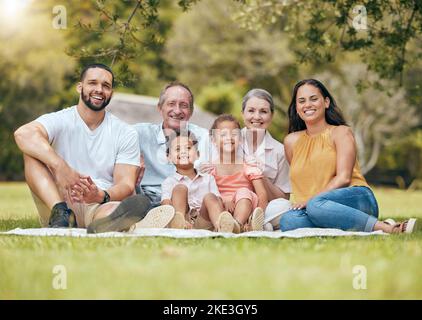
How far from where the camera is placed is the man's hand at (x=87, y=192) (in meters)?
5.77

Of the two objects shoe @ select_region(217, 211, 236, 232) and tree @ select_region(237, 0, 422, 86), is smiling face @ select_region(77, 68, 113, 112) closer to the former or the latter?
shoe @ select_region(217, 211, 236, 232)

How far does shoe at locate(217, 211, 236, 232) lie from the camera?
18.9ft

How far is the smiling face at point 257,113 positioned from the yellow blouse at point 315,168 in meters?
0.51

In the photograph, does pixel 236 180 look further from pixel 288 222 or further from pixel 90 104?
pixel 90 104

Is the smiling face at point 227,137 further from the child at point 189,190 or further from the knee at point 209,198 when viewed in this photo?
the knee at point 209,198

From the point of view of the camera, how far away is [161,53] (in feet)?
103

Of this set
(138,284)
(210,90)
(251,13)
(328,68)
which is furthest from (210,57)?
(138,284)

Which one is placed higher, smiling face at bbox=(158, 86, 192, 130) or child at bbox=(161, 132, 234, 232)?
smiling face at bbox=(158, 86, 192, 130)

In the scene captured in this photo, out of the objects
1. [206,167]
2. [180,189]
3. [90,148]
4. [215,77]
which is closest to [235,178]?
[206,167]

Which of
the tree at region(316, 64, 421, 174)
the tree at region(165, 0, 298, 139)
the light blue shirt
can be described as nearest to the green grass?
the light blue shirt

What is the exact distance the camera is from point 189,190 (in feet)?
20.8

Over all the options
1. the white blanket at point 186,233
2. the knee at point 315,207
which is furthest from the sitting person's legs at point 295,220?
the white blanket at point 186,233

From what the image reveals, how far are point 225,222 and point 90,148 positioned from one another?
4.69 feet

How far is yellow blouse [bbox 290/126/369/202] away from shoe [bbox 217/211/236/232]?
0.75 meters
